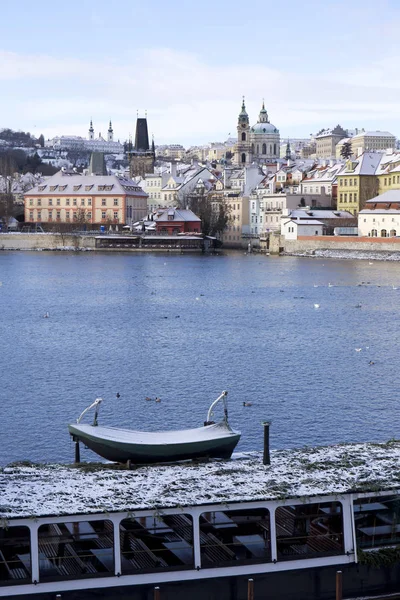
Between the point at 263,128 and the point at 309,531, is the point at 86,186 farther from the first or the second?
the point at 309,531

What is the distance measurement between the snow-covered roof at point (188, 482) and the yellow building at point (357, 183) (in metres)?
74.6

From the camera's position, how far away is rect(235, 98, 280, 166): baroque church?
14812cm

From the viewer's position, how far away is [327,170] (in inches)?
3639

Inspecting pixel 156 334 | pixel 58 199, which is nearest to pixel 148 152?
pixel 58 199

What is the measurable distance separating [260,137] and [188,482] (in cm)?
14679

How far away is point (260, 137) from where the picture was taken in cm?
15388

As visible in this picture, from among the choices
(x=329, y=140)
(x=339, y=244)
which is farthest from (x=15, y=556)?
(x=329, y=140)

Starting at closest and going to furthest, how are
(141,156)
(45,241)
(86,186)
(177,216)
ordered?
(177,216), (45,241), (86,186), (141,156)

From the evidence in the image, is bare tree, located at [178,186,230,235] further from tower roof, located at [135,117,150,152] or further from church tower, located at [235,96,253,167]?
church tower, located at [235,96,253,167]

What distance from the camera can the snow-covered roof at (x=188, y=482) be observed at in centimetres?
940

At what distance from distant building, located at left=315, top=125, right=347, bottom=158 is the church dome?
978 inches

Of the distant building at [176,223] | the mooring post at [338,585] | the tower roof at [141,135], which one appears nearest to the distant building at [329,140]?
the tower roof at [141,135]

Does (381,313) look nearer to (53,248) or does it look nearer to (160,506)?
(160,506)

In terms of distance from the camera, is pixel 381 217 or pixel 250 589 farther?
pixel 381 217
